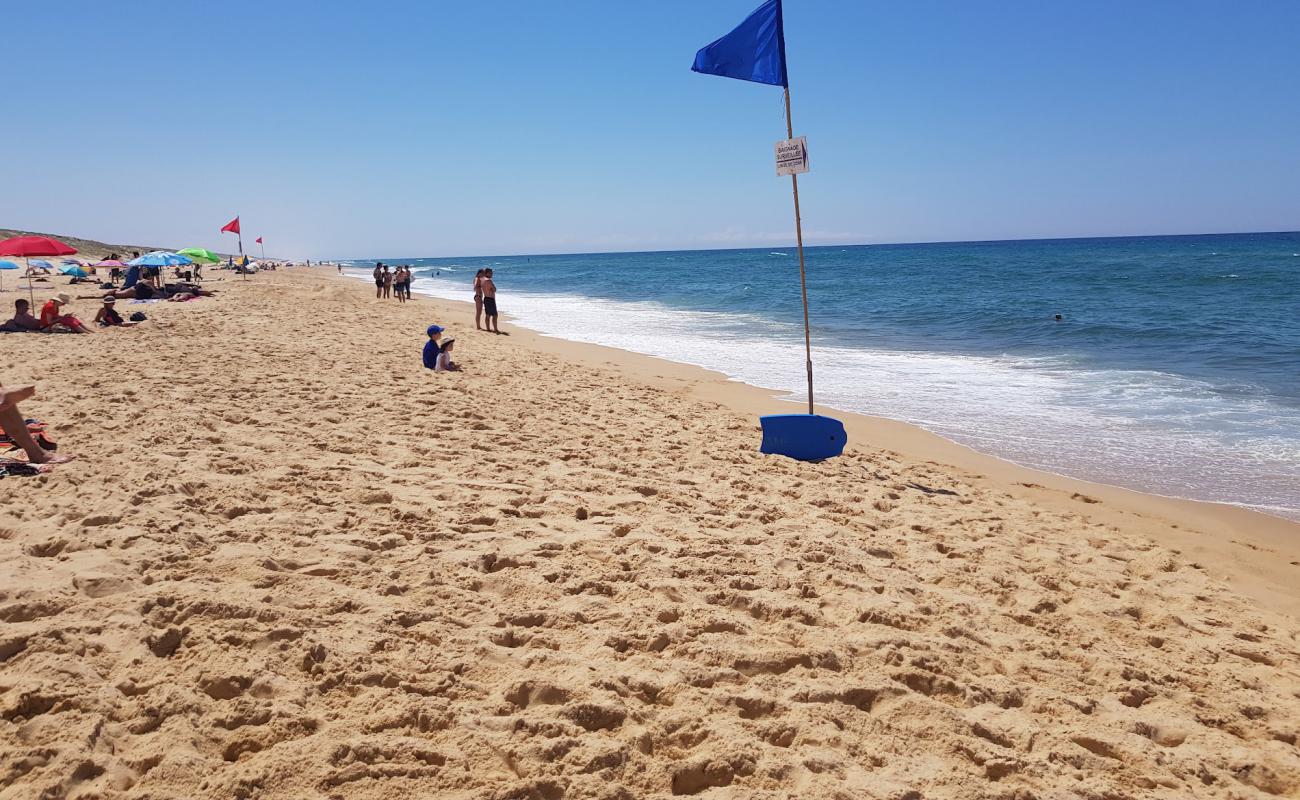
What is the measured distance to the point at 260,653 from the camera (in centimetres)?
313

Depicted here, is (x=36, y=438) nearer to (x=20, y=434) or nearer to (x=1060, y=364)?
(x=20, y=434)

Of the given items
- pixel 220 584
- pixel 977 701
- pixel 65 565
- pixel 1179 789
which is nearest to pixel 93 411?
pixel 65 565

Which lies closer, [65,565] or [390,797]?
[390,797]

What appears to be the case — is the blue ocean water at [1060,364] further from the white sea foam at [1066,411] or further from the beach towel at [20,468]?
the beach towel at [20,468]

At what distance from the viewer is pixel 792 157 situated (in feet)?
21.8

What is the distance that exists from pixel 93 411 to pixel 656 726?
6.79 m

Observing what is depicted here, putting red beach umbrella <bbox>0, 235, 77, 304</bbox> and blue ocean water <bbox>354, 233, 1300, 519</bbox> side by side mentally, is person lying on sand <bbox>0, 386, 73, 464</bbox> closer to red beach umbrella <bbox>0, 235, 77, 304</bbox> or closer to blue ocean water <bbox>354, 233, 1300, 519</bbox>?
blue ocean water <bbox>354, 233, 1300, 519</bbox>

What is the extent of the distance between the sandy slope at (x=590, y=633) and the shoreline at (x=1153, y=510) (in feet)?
0.65

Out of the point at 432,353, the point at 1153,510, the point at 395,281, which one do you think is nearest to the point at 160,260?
the point at 395,281

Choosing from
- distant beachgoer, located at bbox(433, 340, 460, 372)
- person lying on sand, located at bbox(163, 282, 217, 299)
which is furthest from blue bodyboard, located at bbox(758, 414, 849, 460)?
person lying on sand, located at bbox(163, 282, 217, 299)

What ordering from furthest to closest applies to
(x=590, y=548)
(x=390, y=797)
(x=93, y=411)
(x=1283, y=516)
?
(x=93, y=411)
(x=1283, y=516)
(x=590, y=548)
(x=390, y=797)

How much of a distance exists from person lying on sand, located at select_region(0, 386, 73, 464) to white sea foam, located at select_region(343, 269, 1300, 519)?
326 inches

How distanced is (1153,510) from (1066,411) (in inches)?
155

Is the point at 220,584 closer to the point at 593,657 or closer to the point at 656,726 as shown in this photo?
the point at 593,657
